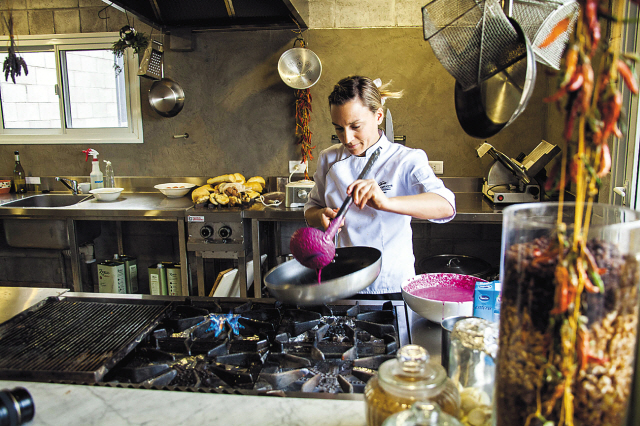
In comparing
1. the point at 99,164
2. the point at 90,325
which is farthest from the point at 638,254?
the point at 99,164

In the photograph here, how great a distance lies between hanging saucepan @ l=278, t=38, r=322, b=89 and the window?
133cm

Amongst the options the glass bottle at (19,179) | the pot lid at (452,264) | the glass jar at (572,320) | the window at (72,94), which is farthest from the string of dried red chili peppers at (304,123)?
the glass jar at (572,320)

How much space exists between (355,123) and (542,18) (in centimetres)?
83

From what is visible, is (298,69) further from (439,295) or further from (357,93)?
(439,295)

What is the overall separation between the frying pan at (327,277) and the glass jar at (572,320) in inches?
19.9

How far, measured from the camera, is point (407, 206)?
163 cm

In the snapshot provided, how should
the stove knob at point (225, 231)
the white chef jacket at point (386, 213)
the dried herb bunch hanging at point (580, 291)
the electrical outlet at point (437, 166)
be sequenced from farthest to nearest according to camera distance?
the electrical outlet at point (437, 166) < the stove knob at point (225, 231) < the white chef jacket at point (386, 213) < the dried herb bunch hanging at point (580, 291)

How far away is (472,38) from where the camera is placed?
0.89 meters

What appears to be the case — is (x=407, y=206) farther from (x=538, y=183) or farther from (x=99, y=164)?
(x=99, y=164)

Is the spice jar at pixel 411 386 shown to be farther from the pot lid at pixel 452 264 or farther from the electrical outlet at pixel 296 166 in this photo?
the electrical outlet at pixel 296 166

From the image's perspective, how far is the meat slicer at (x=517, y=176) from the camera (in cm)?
305

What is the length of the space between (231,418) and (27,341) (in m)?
0.74

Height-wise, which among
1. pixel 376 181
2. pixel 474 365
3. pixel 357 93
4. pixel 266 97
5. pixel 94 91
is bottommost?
pixel 474 365

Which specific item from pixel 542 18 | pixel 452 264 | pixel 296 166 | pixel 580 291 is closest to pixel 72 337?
pixel 580 291
